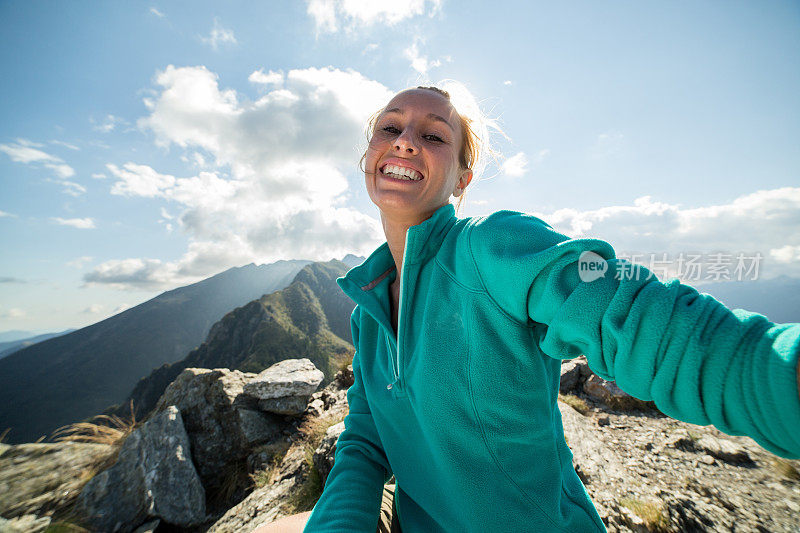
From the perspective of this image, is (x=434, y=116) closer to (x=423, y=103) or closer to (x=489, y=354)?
(x=423, y=103)

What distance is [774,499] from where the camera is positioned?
300 cm

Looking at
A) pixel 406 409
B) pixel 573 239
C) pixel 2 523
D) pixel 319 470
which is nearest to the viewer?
pixel 573 239

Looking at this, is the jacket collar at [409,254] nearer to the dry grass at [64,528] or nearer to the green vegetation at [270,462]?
the green vegetation at [270,462]

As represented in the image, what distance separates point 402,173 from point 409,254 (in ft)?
1.84

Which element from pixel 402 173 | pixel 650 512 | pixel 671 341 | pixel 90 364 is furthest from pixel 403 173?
pixel 90 364

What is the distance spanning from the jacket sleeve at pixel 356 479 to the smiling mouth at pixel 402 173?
1.33 m

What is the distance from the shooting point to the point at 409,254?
1604mm

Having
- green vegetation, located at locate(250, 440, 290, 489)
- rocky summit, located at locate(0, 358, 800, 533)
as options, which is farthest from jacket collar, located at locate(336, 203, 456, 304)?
green vegetation, located at locate(250, 440, 290, 489)

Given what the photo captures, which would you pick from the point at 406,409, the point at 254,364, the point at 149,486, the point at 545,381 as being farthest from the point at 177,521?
the point at 254,364

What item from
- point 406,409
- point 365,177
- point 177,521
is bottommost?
point 177,521

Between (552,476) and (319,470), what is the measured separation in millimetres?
3917

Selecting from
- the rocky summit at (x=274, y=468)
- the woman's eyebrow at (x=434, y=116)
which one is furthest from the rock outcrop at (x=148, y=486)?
the woman's eyebrow at (x=434, y=116)

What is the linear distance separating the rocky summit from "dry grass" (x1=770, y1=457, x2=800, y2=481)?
0.04 feet

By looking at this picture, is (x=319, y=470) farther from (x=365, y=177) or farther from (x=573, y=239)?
(x=573, y=239)
